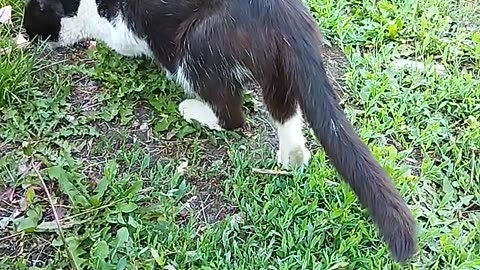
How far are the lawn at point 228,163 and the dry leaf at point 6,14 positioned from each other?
4 centimetres

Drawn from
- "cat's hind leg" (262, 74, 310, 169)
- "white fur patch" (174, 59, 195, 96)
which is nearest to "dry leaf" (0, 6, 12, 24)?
"white fur patch" (174, 59, 195, 96)

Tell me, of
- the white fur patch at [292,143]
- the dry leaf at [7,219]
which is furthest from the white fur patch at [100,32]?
the dry leaf at [7,219]

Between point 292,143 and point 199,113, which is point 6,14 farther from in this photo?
point 292,143

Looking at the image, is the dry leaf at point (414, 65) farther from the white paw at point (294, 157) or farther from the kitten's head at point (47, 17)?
the kitten's head at point (47, 17)

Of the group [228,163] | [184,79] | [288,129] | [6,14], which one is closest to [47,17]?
[6,14]

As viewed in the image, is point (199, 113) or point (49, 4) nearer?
point (199, 113)

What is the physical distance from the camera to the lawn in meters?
2.16

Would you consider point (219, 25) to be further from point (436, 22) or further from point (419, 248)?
point (436, 22)

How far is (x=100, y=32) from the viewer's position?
2.69 m

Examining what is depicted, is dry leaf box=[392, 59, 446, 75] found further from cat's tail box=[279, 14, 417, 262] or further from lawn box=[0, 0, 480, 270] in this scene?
cat's tail box=[279, 14, 417, 262]

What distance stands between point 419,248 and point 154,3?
112 centimetres

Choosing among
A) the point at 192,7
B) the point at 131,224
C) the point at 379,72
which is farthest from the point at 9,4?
the point at 379,72

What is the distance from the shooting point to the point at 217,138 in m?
2.54

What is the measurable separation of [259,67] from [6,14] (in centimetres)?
116
